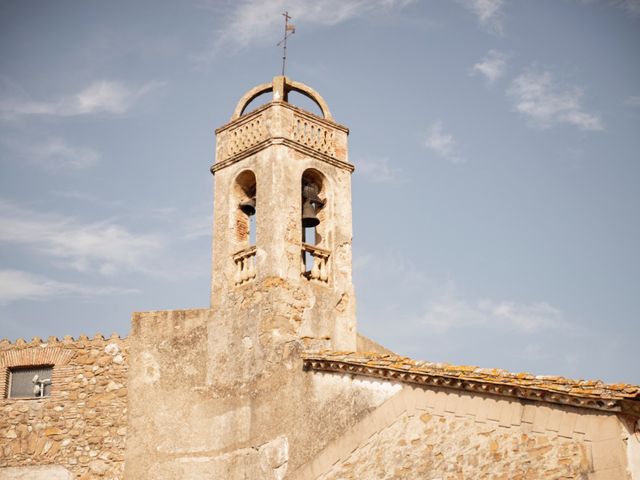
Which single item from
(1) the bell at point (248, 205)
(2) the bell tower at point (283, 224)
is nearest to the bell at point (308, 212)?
(2) the bell tower at point (283, 224)

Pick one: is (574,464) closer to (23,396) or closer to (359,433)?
(359,433)

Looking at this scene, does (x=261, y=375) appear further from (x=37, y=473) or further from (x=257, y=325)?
(x=37, y=473)

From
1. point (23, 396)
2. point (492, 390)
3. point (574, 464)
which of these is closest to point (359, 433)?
point (492, 390)

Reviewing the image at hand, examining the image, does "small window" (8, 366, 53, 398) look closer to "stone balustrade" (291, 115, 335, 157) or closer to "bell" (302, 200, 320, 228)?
"bell" (302, 200, 320, 228)

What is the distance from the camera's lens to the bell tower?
1448cm

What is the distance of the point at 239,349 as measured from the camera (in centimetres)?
1452

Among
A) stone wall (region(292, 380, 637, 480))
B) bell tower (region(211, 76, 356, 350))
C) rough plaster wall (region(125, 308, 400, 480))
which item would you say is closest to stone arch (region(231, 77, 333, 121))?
bell tower (region(211, 76, 356, 350))

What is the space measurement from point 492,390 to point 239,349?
4878mm

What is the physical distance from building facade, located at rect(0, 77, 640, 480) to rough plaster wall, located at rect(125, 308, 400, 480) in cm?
2

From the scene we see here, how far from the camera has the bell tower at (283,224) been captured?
14.5m

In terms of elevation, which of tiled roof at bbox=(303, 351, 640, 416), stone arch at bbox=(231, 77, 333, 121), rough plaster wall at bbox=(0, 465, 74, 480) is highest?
stone arch at bbox=(231, 77, 333, 121)

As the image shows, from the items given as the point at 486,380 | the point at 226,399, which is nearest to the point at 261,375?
the point at 226,399

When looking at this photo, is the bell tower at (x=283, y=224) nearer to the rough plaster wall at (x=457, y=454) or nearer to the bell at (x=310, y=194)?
the bell at (x=310, y=194)

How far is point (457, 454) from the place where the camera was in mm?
11109
